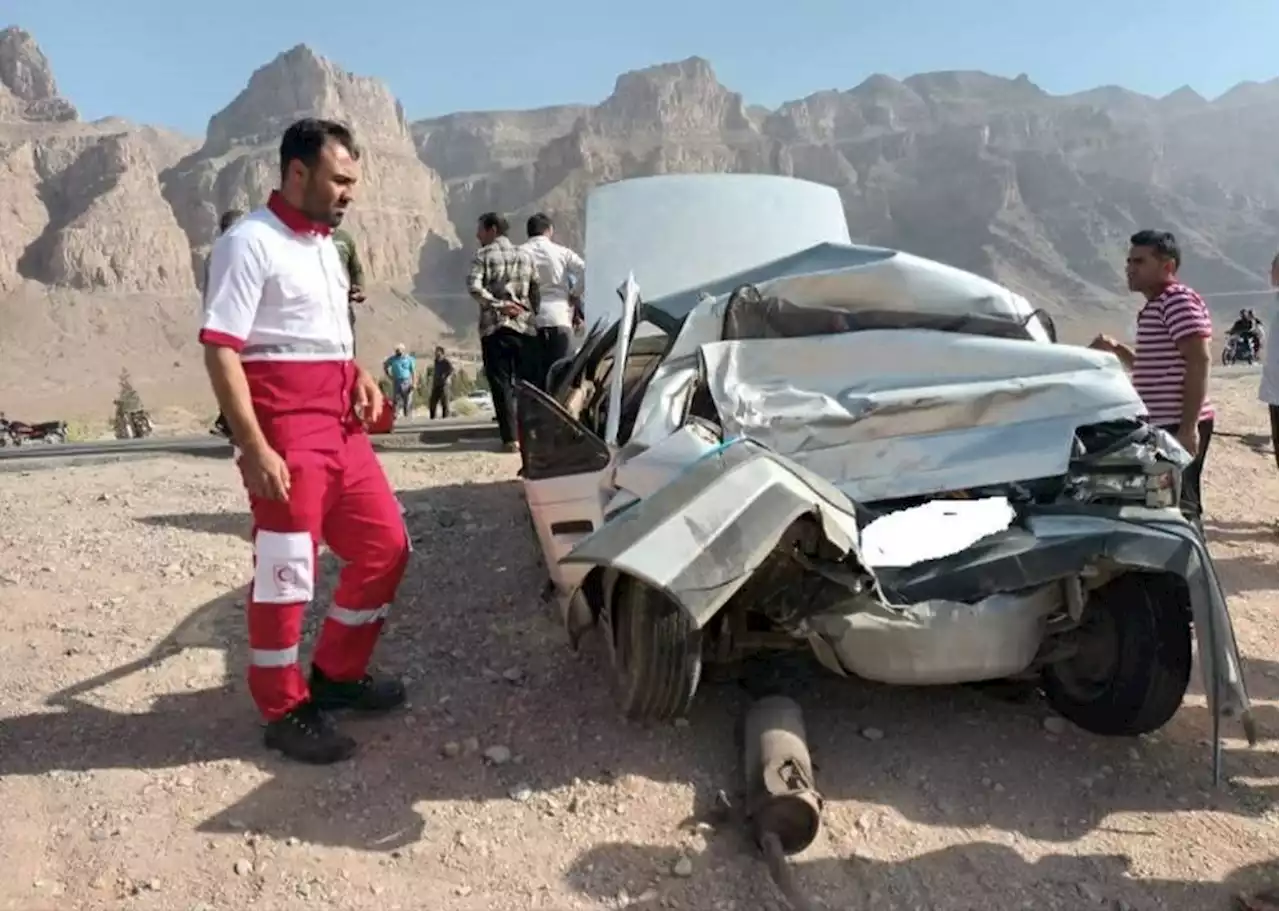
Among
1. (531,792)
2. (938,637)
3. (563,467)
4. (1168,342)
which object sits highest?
(1168,342)

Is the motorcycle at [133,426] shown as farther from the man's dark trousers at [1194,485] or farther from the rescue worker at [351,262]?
the man's dark trousers at [1194,485]

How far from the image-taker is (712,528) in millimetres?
2713

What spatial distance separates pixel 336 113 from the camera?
13100cm

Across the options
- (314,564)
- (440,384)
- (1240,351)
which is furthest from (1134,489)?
(1240,351)

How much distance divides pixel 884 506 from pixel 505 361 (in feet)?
16.4

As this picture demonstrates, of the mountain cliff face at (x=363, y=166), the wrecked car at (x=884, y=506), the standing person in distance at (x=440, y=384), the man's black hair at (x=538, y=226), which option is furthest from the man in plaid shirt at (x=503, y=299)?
the mountain cliff face at (x=363, y=166)

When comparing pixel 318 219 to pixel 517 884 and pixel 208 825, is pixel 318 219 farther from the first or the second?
pixel 517 884

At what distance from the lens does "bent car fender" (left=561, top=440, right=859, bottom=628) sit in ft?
8.65

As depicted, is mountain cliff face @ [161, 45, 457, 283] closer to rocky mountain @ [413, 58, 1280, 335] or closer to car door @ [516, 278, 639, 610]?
rocky mountain @ [413, 58, 1280, 335]

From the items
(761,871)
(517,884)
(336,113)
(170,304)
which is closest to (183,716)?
(517,884)

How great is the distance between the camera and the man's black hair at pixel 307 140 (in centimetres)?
330

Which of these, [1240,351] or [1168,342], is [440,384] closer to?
[1168,342]

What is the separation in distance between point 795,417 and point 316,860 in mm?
1966

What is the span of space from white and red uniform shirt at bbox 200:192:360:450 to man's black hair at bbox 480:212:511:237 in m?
4.52
